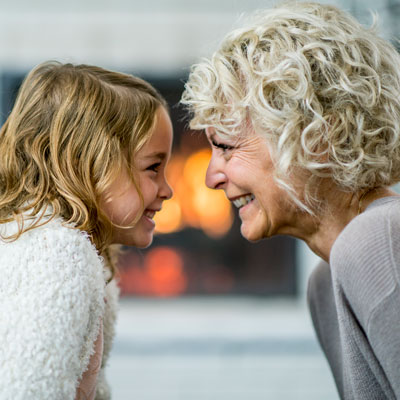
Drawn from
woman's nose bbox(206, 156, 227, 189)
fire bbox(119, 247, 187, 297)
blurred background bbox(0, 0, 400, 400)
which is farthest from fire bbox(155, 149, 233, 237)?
woman's nose bbox(206, 156, 227, 189)

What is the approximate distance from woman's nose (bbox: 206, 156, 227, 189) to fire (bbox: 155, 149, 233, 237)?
6.05 ft

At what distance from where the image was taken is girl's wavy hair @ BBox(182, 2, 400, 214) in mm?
1341

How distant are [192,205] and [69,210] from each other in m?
2.07

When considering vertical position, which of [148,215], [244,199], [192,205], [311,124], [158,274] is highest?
[311,124]

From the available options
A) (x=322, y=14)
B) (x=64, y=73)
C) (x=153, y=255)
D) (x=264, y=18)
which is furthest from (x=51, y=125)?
(x=153, y=255)

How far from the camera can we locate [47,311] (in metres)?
1.13

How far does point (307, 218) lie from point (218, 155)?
30 cm

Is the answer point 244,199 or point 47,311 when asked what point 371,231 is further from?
point 47,311

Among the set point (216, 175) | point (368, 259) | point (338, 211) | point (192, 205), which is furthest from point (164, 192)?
point (192, 205)

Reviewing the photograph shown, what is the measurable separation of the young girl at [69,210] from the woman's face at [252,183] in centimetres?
18

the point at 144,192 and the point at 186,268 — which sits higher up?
the point at 144,192

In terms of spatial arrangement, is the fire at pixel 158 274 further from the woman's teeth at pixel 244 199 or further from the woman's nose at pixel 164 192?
the woman's teeth at pixel 244 199

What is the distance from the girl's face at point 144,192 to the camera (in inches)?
60.0

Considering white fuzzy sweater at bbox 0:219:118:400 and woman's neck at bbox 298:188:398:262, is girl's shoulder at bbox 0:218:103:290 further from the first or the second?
woman's neck at bbox 298:188:398:262
